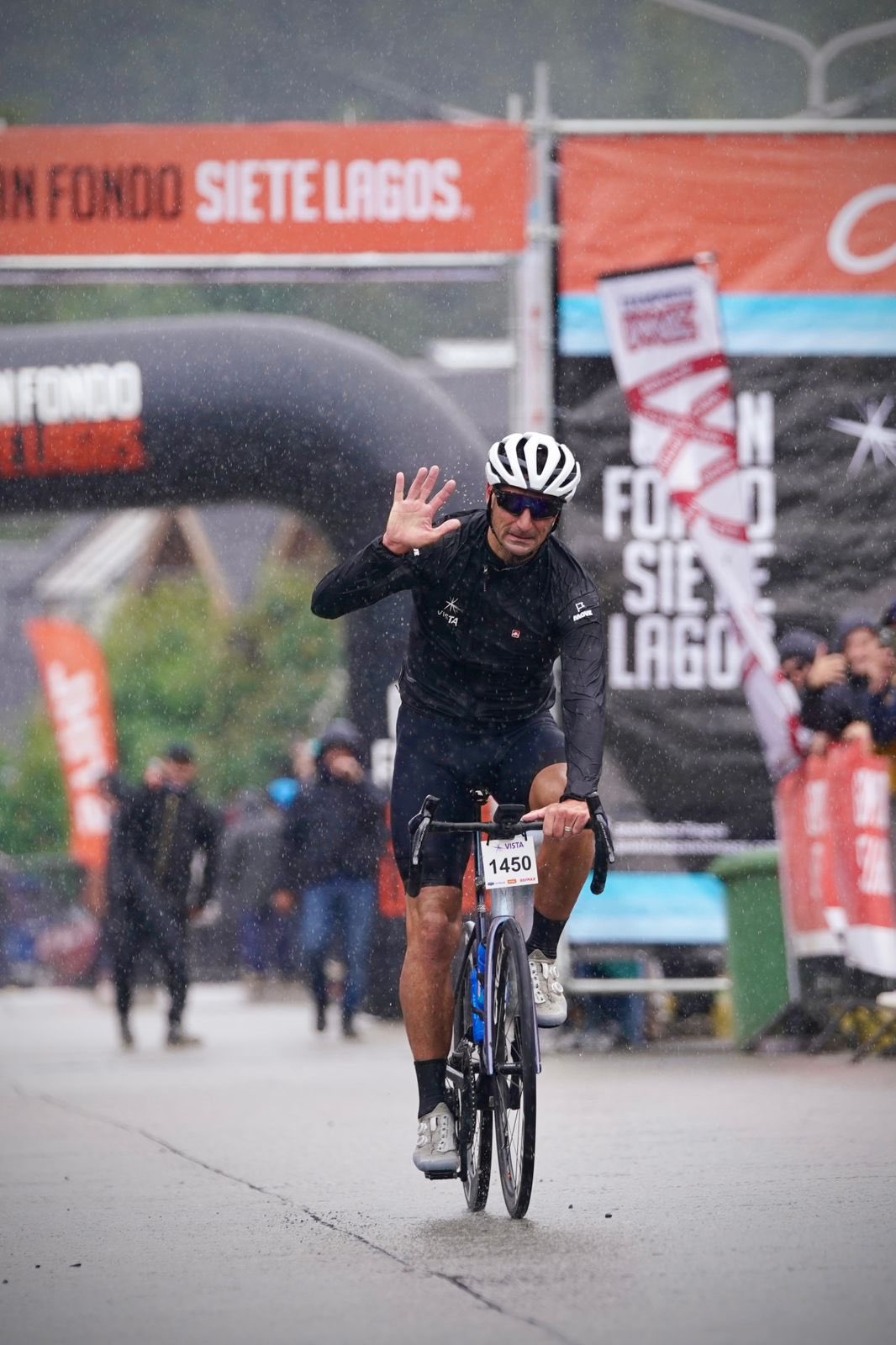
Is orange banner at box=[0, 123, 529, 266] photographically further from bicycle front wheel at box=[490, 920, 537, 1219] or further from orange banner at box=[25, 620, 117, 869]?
orange banner at box=[25, 620, 117, 869]

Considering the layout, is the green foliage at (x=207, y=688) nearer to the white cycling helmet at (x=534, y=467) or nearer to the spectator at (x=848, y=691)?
the spectator at (x=848, y=691)

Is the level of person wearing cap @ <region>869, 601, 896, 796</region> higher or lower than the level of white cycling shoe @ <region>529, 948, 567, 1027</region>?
higher

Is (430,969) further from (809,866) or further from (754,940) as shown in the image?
(754,940)

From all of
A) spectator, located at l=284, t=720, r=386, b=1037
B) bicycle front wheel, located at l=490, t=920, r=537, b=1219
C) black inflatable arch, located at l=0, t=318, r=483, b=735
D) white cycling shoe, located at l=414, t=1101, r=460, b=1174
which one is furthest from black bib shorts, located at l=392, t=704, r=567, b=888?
spectator, located at l=284, t=720, r=386, b=1037

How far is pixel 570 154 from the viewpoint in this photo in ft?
44.1

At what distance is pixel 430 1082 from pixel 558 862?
0.77 meters

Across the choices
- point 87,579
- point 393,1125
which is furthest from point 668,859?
point 87,579

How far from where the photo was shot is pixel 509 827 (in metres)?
6.73

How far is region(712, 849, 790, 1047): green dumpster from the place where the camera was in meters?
13.1

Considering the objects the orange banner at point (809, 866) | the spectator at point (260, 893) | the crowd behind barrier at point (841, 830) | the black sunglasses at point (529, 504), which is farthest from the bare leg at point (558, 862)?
the spectator at point (260, 893)

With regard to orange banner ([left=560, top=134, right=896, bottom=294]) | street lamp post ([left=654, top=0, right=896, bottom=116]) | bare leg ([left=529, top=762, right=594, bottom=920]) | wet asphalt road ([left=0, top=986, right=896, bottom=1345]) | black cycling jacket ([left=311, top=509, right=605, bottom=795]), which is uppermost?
street lamp post ([left=654, top=0, right=896, bottom=116])

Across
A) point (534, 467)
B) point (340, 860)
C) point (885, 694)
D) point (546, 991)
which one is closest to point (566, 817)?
point (546, 991)

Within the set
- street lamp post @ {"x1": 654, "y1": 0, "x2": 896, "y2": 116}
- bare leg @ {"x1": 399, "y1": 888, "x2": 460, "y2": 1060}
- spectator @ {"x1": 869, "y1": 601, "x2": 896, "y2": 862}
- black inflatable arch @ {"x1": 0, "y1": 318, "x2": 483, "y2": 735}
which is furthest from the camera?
street lamp post @ {"x1": 654, "y1": 0, "x2": 896, "y2": 116}

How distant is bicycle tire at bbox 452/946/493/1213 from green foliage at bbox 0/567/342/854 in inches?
1540
